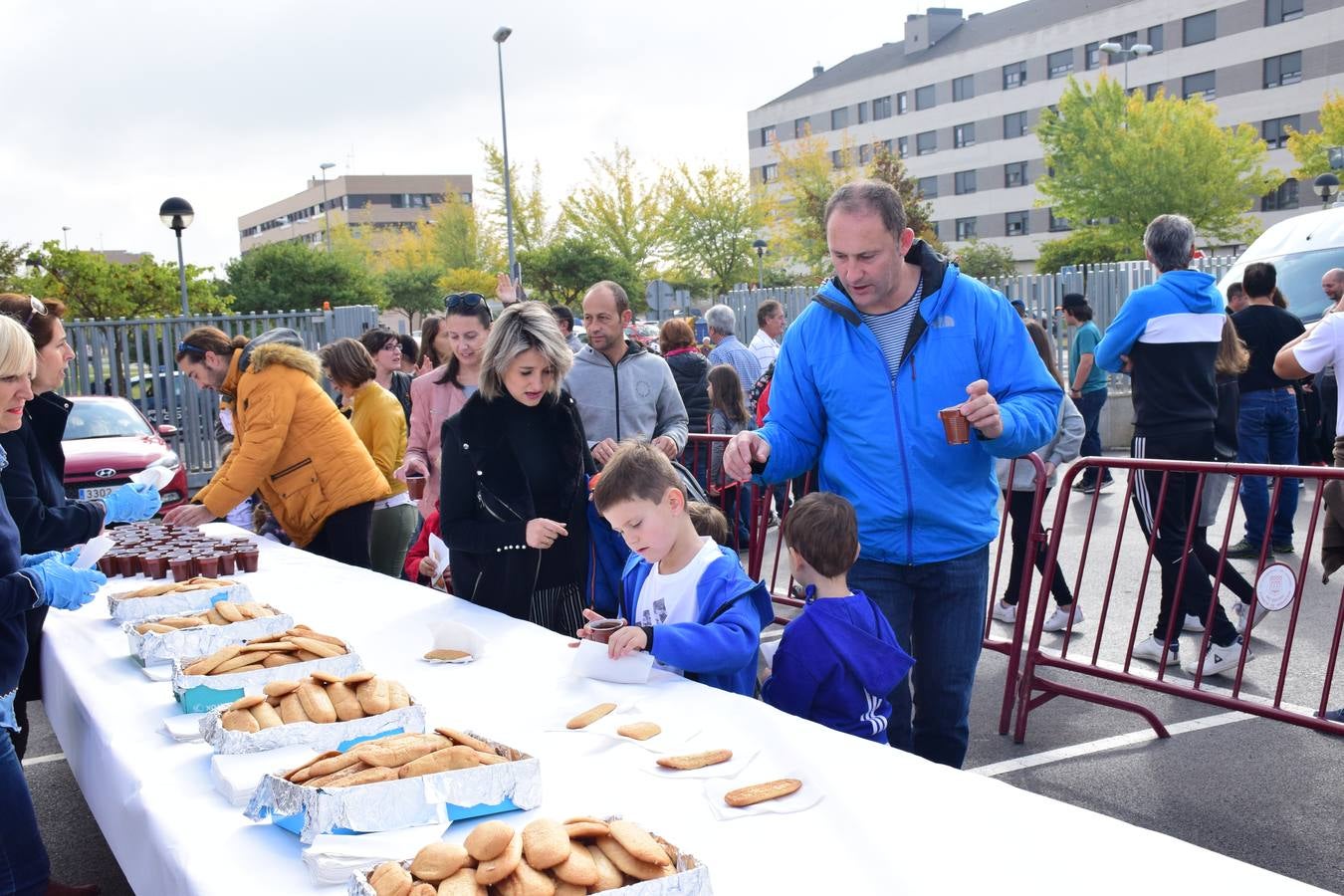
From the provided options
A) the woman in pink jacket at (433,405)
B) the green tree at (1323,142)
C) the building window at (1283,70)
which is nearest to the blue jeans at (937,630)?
the woman in pink jacket at (433,405)

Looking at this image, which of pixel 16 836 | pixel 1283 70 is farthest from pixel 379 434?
pixel 1283 70

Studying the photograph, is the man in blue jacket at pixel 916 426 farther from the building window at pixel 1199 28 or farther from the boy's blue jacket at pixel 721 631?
the building window at pixel 1199 28

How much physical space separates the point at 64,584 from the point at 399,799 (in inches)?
66.4

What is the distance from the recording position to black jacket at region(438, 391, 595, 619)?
381cm

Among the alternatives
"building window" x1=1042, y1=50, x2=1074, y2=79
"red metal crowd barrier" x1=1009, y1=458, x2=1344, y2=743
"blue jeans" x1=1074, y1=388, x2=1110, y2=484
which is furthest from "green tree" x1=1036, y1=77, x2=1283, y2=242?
"red metal crowd barrier" x1=1009, y1=458, x2=1344, y2=743

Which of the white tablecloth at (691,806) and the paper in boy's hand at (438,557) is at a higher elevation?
the white tablecloth at (691,806)

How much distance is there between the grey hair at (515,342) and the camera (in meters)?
3.82

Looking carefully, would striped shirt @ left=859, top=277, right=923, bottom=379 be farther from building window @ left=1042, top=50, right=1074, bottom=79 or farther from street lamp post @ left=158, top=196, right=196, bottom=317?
building window @ left=1042, top=50, right=1074, bottom=79

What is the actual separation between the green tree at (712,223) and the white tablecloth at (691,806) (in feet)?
145

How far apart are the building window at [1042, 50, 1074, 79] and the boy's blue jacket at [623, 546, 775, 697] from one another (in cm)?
5504

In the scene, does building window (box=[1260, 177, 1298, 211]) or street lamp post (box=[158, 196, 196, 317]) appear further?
building window (box=[1260, 177, 1298, 211])

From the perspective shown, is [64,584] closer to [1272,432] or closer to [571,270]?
[1272,432]

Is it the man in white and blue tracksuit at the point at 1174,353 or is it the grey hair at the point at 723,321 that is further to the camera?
the grey hair at the point at 723,321

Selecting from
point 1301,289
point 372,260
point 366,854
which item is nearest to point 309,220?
point 372,260
